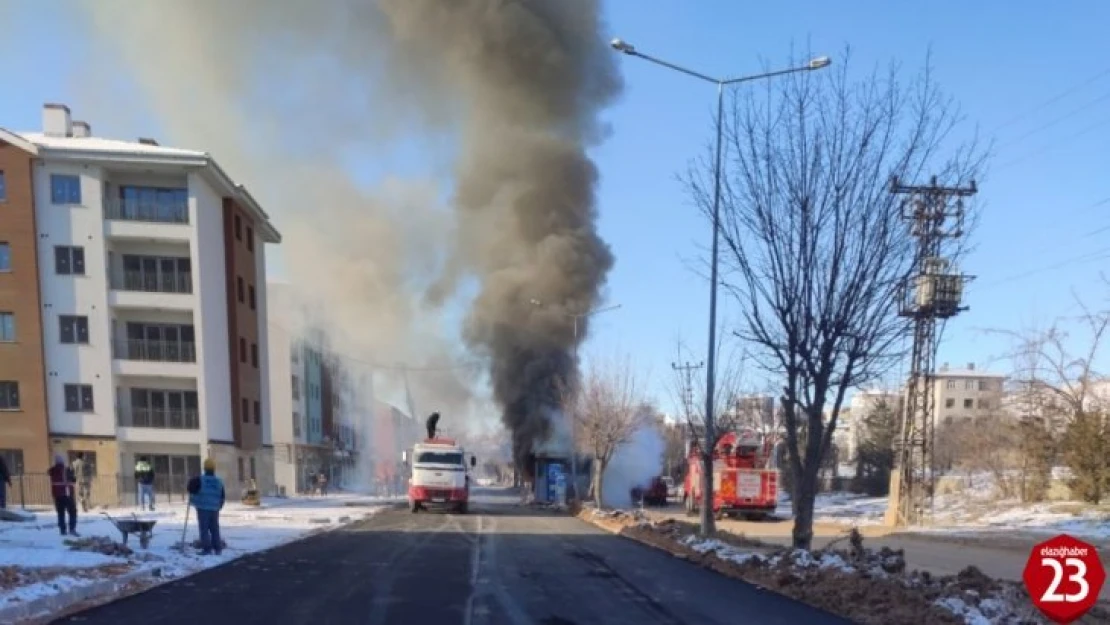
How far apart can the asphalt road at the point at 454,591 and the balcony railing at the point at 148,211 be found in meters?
21.0

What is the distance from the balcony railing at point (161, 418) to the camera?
3038 cm

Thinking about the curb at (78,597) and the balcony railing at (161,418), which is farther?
the balcony railing at (161,418)

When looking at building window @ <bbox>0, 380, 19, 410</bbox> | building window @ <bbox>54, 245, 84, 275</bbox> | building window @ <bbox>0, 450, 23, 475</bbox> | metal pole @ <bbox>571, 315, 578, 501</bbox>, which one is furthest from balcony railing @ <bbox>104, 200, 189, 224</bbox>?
metal pole @ <bbox>571, 315, 578, 501</bbox>

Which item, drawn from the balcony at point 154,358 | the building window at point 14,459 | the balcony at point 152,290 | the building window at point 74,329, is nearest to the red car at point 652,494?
the balcony at point 154,358

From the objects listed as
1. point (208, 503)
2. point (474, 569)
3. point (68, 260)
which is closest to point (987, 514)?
point (474, 569)

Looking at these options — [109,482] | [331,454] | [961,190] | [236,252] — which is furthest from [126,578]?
[331,454]

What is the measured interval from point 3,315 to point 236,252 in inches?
363

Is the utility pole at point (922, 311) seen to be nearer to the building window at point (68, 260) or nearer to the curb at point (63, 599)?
the curb at point (63, 599)

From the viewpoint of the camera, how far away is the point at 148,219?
30438 millimetres

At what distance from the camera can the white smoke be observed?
37725 millimetres

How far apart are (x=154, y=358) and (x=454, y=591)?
1044 inches

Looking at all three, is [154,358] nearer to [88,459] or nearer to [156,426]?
[156,426]

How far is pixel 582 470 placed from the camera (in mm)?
34000

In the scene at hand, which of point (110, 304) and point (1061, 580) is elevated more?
point (110, 304)
